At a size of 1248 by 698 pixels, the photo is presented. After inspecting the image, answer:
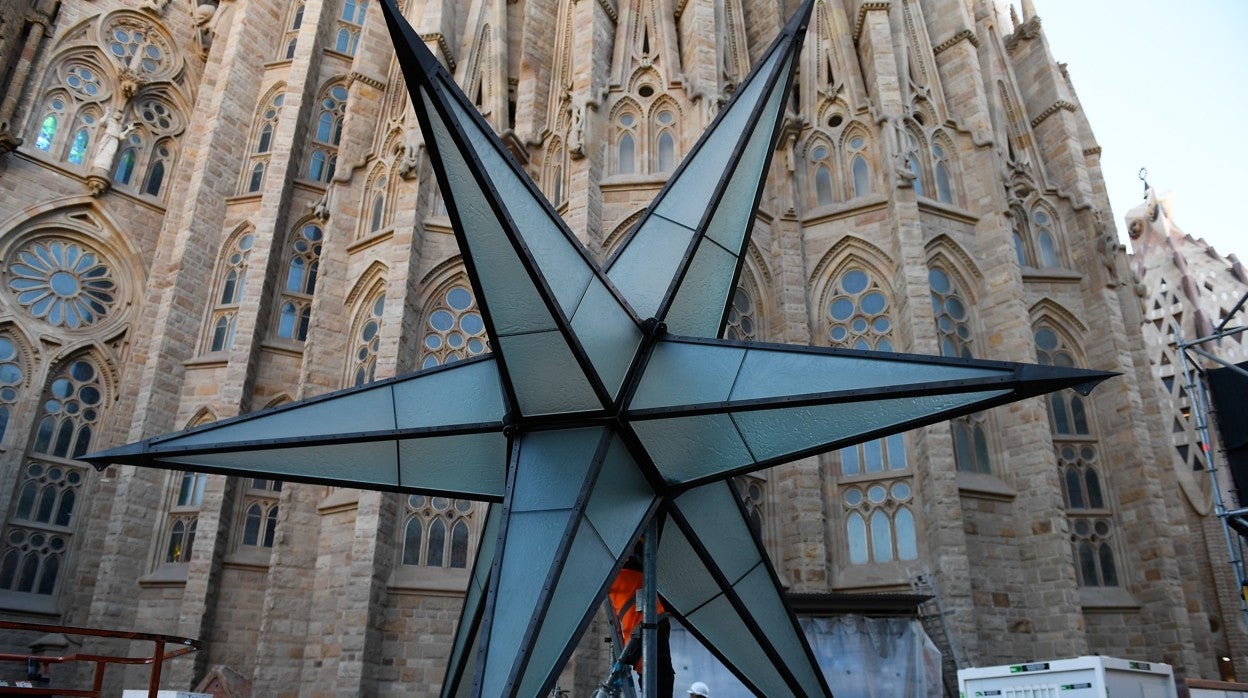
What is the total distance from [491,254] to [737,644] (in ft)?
13.8

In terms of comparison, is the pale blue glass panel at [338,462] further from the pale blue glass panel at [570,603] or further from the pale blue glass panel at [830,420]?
the pale blue glass panel at [830,420]

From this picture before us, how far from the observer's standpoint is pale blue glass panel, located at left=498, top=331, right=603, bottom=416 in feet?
22.4

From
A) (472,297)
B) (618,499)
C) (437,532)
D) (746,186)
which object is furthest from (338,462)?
(472,297)

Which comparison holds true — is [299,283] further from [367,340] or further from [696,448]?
[696,448]

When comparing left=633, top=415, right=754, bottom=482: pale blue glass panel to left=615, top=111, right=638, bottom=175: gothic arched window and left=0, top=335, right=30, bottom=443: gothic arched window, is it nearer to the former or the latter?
left=615, top=111, right=638, bottom=175: gothic arched window

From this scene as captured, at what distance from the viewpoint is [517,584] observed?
21.0 ft

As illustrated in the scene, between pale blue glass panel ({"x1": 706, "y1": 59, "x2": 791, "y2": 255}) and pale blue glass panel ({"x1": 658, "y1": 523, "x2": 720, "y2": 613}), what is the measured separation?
245 centimetres

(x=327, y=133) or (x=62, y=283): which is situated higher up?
(x=327, y=133)

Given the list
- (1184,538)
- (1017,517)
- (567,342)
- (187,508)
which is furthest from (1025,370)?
(187,508)

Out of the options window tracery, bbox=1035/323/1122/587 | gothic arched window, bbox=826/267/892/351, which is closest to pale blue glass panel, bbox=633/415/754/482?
gothic arched window, bbox=826/267/892/351

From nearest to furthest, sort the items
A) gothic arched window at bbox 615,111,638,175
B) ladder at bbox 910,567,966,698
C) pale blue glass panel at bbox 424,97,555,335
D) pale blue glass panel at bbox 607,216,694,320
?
pale blue glass panel at bbox 424,97,555,335 < pale blue glass panel at bbox 607,216,694,320 < ladder at bbox 910,567,966,698 < gothic arched window at bbox 615,111,638,175

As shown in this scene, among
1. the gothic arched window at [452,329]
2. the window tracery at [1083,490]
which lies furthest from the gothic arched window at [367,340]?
the window tracery at [1083,490]

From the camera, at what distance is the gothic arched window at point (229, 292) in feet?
66.8

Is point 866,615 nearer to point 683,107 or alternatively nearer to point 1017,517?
point 1017,517
